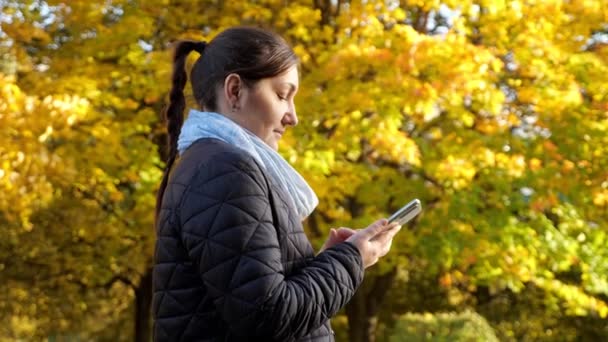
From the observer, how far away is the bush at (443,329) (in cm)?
1062

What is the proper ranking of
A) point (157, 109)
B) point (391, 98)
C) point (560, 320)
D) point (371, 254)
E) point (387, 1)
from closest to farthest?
point (371, 254)
point (391, 98)
point (387, 1)
point (157, 109)
point (560, 320)

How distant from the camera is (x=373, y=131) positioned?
30.3 feet

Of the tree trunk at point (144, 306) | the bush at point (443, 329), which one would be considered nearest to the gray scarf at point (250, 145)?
the bush at point (443, 329)

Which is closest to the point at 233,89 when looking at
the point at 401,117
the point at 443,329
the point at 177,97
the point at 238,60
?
the point at 238,60

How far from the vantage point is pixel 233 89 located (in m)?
2.26

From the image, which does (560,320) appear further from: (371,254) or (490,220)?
(371,254)

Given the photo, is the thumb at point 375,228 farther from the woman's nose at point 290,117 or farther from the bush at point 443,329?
the bush at point 443,329

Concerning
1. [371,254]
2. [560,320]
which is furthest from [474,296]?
[371,254]

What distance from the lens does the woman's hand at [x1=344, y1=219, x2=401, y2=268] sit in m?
2.28

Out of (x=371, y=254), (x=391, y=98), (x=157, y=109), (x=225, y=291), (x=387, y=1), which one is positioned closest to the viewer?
(x=225, y=291)

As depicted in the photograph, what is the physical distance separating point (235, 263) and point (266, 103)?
0.45 metres

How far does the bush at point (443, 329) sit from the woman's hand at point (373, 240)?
8.41 meters

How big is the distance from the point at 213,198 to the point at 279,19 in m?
8.62

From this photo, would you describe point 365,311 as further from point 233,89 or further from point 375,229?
point 233,89
